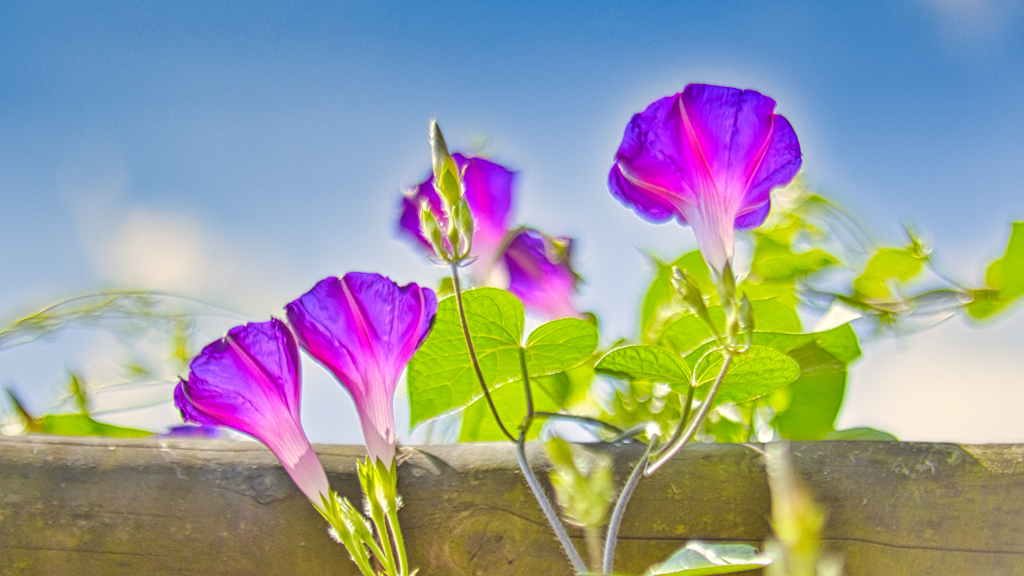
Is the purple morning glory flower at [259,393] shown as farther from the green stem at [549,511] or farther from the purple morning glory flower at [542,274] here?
the purple morning glory flower at [542,274]

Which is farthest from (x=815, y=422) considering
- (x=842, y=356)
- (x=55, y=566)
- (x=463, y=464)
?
(x=55, y=566)

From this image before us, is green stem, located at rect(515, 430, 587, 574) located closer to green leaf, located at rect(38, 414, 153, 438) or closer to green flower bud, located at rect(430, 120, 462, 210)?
A: green flower bud, located at rect(430, 120, 462, 210)

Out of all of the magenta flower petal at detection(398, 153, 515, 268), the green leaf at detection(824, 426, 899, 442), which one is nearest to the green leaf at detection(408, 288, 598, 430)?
the magenta flower petal at detection(398, 153, 515, 268)

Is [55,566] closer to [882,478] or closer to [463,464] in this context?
[463,464]

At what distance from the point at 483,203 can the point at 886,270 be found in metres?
0.37

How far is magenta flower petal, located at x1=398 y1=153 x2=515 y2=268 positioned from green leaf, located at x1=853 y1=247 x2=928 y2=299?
0.34m

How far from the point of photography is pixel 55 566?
0.40 meters

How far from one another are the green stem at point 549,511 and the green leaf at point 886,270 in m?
0.42

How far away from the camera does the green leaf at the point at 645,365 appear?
1.16 feet

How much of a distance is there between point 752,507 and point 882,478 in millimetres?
71

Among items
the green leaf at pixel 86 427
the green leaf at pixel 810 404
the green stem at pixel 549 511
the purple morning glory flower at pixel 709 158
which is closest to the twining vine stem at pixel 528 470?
the green stem at pixel 549 511

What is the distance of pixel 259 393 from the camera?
370 mm

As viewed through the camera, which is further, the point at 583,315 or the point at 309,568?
the point at 583,315

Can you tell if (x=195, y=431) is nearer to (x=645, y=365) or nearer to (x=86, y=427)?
(x=86, y=427)
